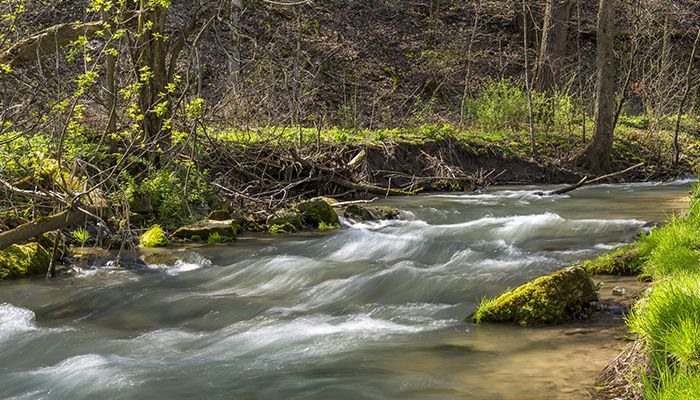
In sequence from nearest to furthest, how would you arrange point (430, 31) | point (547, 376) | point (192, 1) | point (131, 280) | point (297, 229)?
point (547, 376) < point (131, 280) < point (297, 229) < point (192, 1) < point (430, 31)

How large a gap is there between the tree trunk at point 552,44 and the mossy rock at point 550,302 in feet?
53.0

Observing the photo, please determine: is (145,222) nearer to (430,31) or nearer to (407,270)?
(407,270)

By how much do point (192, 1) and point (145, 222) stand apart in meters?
16.1

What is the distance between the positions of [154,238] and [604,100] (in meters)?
12.2

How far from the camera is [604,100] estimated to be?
17.4 meters

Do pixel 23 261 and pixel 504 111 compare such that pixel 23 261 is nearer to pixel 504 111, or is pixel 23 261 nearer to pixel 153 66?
pixel 153 66

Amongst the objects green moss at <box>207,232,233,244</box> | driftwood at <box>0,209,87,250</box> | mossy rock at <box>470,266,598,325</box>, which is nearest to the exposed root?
mossy rock at <box>470,266,598,325</box>

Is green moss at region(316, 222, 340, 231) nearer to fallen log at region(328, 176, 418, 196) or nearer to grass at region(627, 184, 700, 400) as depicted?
fallen log at region(328, 176, 418, 196)

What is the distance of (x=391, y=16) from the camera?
29.8 metres

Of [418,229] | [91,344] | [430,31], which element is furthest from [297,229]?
[430,31]

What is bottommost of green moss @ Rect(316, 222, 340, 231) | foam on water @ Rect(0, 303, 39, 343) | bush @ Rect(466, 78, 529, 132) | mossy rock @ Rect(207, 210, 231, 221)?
green moss @ Rect(316, 222, 340, 231)

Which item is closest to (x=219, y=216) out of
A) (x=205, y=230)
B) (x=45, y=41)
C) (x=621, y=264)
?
(x=205, y=230)

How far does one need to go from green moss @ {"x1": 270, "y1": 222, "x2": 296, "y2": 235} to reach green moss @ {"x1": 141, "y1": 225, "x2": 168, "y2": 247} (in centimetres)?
193

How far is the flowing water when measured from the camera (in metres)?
5.01
